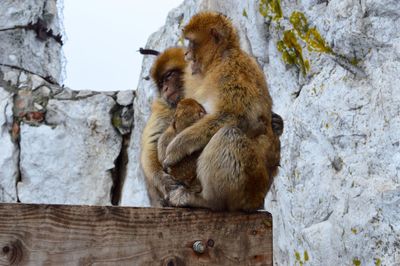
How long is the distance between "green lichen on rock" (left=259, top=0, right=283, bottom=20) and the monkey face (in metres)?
1.04

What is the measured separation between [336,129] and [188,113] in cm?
92

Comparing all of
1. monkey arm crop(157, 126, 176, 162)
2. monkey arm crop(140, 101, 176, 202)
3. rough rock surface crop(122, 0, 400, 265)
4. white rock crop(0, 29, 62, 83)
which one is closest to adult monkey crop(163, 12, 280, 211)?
monkey arm crop(157, 126, 176, 162)

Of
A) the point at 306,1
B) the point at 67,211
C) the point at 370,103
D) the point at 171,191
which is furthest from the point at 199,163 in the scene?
the point at 306,1

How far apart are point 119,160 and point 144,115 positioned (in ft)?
1.52

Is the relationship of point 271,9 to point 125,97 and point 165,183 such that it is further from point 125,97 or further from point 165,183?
point 125,97

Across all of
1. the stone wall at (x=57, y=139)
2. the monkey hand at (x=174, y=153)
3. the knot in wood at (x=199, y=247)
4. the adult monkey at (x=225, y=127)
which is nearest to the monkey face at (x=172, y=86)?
the adult monkey at (x=225, y=127)

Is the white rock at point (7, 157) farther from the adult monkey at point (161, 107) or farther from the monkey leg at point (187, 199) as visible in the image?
the monkey leg at point (187, 199)

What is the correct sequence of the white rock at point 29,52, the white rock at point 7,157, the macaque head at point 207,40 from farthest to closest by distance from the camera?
the white rock at point 29,52 → the white rock at point 7,157 → the macaque head at point 207,40

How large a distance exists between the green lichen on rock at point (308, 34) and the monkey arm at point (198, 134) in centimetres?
105

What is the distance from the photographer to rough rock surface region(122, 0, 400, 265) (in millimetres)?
2912

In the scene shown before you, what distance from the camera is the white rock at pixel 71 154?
525 cm

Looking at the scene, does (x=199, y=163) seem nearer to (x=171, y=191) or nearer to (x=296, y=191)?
(x=171, y=191)

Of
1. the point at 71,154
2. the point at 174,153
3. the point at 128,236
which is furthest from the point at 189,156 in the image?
the point at 71,154

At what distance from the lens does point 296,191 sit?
348 centimetres
